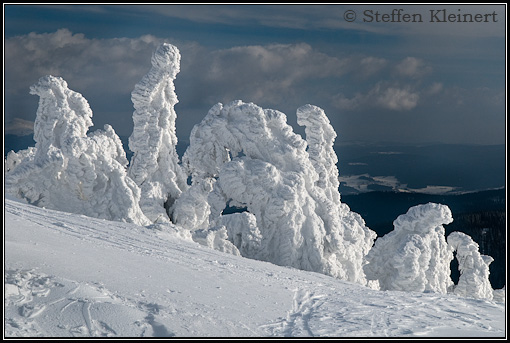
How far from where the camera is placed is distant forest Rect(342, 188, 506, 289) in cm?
6131

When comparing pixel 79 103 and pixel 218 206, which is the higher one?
pixel 79 103

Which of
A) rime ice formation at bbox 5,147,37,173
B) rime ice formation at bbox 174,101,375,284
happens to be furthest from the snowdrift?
rime ice formation at bbox 5,147,37,173

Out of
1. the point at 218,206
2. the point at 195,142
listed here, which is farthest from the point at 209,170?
the point at 218,206

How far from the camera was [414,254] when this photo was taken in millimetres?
18938

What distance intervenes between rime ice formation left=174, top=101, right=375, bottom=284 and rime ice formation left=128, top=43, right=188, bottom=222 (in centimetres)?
637

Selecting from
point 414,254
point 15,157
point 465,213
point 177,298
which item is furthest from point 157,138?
point 465,213

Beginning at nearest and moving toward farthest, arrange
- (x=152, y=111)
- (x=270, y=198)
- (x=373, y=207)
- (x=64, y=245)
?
(x=64, y=245)
(x=270, y=198)
(x=152, y=111)
(x=373, y=207)

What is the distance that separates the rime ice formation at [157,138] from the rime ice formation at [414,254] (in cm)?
942

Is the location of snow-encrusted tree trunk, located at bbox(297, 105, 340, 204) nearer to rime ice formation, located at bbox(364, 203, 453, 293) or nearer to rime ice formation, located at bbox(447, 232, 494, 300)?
rime ice formation, located at bbox(364, 203, 453, 293)

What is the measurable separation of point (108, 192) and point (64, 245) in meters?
9.08

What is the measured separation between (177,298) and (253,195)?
8.09m

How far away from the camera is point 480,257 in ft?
77.6

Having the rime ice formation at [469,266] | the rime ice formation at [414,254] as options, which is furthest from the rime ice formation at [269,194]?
the rime ice formation at [469,266]

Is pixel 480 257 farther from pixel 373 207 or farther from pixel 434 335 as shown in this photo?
pixel 373 207
